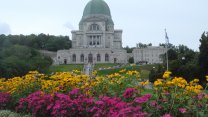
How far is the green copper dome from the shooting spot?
10244 cm

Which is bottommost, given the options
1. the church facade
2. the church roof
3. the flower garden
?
the flower garden

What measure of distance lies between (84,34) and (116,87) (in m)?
93.9

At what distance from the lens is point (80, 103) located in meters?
7.78

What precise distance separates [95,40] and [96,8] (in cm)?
889

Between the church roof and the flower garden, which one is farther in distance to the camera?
the church roof

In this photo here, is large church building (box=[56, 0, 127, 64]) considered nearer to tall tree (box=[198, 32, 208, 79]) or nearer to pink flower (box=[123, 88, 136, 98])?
tall tree (box=[198, 32, 208, 79])

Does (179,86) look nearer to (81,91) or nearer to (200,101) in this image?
(200,101)

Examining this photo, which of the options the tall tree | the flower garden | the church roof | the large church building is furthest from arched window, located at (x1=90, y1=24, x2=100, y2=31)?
the flower garden

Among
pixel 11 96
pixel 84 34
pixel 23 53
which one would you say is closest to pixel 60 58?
pixel 84 34

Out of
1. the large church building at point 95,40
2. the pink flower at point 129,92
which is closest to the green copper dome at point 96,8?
the large church building at point 95,40

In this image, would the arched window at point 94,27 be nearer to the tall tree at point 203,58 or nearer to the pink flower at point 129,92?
the tall tree at point 203,58

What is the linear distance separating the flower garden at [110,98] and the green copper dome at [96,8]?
303 ft

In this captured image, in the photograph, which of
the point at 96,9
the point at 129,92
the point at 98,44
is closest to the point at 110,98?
the point at 129,92

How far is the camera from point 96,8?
103 m
